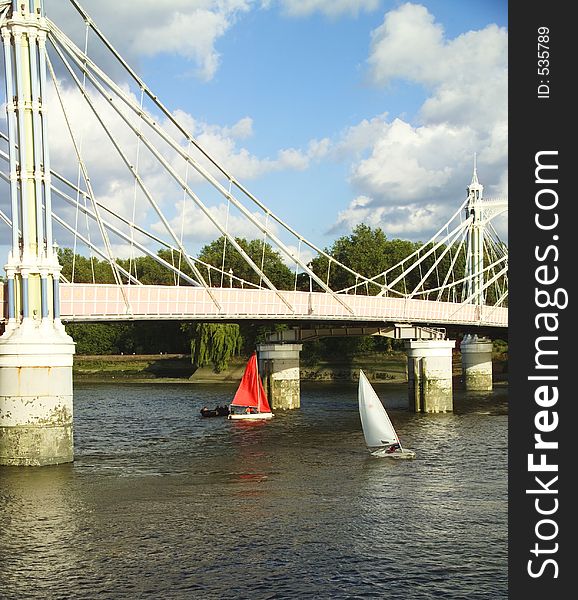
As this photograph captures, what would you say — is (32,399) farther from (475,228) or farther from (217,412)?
(475,228)

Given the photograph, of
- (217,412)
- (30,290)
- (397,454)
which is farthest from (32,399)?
(217,412)

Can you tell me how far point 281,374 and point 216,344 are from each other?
37837 mm

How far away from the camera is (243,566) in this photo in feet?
81.9

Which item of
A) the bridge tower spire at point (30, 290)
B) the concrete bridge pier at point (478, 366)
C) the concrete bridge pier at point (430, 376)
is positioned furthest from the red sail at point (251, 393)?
the concrete bridge pier at point (478, 366)

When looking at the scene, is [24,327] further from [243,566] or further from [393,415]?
[393,415]

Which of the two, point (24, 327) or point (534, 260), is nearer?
point (534, 260)

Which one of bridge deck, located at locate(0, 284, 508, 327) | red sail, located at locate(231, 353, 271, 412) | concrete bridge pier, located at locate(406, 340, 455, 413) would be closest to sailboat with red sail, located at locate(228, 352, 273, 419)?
red sail, located at locate(231, 353, 271, 412)

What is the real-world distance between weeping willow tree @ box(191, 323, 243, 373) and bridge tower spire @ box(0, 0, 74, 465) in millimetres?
68568

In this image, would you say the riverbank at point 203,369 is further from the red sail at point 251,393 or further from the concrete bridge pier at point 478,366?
the red sail at point 251,393

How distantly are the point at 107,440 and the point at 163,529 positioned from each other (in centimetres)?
2271

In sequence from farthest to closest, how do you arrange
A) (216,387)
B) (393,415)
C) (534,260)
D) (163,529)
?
(216,387) < (393,415) < (163,529) < (534,260)

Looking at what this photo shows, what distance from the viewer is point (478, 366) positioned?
95812mm

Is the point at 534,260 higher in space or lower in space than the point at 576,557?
higher

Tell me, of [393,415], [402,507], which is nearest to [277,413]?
[393,415]
